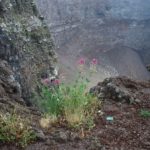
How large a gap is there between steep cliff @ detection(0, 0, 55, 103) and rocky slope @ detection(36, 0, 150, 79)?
2711 centimetres

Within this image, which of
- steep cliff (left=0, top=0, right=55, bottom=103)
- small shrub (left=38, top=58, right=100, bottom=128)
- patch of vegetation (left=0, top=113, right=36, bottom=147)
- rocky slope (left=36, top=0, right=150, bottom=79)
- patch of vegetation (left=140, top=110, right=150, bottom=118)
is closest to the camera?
patch of vegetation (left=0, top=113, right=36, bottom=147)

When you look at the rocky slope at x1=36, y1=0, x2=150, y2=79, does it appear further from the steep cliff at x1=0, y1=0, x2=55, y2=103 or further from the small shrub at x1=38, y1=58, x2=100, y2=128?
the small shrub at x1=38, y1=58, x2=100, y2=128

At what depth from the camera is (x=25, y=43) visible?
2231 cm

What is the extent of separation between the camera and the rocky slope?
56188 mm

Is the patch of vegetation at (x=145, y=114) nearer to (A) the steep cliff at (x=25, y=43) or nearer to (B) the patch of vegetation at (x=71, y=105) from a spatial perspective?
(B) the patch of vegetation at (x=71, y=105)

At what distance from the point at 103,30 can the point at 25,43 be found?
40187 mm

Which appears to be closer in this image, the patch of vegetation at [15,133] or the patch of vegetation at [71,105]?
the patch of vegetation at [15,133]

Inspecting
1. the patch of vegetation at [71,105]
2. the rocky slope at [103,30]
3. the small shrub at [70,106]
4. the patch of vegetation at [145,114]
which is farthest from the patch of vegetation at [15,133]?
the rocky slope at [103,30]

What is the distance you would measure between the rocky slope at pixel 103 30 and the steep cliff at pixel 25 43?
27.1 metres

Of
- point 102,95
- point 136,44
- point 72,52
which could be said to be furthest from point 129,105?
point 136,44

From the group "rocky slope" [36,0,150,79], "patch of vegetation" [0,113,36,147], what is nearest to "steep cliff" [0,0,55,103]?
"patch of vegetation" [0,113,36,147]

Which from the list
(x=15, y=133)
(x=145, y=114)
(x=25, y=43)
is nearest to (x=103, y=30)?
(x=25, y=43)

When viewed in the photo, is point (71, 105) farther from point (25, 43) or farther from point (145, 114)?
point (25, 43)

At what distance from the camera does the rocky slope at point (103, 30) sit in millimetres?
56188
